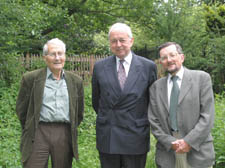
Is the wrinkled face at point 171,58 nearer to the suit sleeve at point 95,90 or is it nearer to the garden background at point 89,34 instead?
the suit sleeve at point 95,90

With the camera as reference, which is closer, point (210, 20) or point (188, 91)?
point (188, 91)

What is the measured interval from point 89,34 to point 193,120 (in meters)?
13.7

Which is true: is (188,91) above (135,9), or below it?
below

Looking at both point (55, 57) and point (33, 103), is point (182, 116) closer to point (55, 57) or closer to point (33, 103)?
point (55, 57)

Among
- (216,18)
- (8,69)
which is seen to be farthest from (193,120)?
(216,18)

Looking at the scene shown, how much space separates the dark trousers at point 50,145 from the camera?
3.40 metres

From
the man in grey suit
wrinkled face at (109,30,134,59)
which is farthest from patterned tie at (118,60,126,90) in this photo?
the man in grey suit

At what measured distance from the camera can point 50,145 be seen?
3.45 m

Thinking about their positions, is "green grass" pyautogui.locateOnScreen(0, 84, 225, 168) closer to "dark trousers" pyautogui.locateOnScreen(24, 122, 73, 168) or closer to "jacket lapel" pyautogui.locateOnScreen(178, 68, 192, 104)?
"dark trousers" pyautogui.locateOnScreen(24, 122, 73, 168)

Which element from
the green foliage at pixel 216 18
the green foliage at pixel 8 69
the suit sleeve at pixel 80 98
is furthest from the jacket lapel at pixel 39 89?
the green foliage at pixel 216 18

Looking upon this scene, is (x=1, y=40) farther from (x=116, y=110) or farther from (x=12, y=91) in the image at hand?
(x=116, y=110)

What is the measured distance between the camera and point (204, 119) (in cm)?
301

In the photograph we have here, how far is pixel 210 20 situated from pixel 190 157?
41.3 feet

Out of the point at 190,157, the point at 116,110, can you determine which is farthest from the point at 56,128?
the point at 190,157
